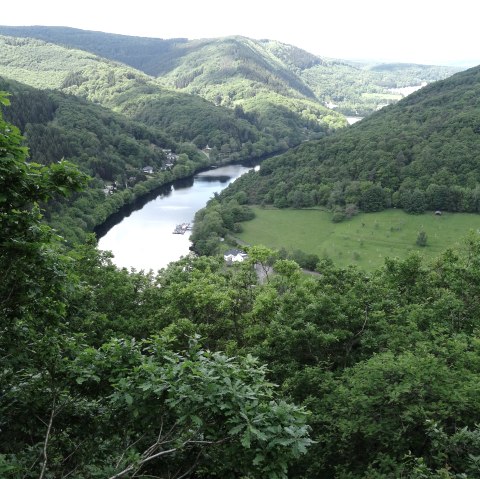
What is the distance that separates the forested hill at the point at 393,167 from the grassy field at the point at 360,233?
4395 mm

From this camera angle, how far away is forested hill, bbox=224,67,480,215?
323 feet

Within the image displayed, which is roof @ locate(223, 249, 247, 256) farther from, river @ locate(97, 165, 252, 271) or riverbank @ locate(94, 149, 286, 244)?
riverbank @ locate(94, 149, 286, 244)

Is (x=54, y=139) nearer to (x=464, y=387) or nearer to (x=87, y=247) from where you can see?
(x=87, y=247)

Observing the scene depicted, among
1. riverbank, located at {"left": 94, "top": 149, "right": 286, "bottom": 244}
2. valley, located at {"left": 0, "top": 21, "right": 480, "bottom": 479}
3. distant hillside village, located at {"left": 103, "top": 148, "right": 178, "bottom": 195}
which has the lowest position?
riverbank, located at {"left": 94, "top": 149, "right": 286, "bottom": 244}

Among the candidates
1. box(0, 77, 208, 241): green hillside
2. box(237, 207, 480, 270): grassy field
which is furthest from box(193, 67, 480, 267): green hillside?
box(0, 77, 208, 241): green hillside

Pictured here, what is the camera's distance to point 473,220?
89.9 m

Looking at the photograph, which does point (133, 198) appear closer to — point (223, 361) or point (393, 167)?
point (393, 167)

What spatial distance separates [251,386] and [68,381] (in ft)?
12.0

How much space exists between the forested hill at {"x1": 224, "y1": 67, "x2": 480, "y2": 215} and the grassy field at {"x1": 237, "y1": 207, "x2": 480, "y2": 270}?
4395 mm

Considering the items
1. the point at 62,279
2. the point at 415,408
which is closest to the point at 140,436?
the point at 62,279

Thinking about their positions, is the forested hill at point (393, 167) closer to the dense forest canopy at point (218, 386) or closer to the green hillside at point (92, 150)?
the green hillside at point (92, 150)

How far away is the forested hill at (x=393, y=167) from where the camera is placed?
323 feet

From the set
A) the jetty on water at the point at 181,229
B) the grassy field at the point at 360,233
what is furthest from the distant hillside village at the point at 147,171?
the grassy field at the point at 360,233

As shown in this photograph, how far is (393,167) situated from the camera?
110m
